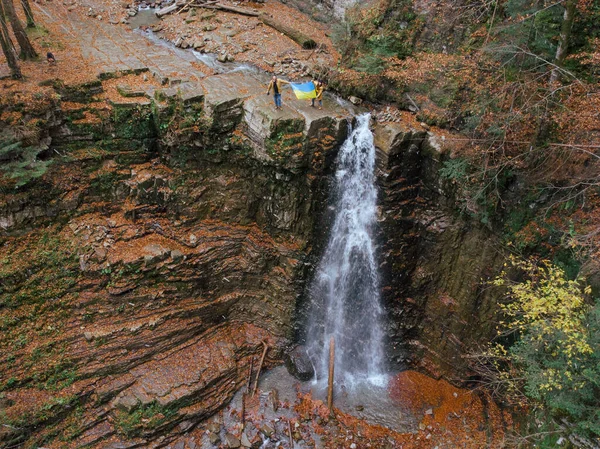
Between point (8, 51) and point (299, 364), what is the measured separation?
15088 millimetres

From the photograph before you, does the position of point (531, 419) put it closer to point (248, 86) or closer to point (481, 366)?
point (481, 366)

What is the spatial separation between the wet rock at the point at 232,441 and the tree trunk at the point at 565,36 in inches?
566

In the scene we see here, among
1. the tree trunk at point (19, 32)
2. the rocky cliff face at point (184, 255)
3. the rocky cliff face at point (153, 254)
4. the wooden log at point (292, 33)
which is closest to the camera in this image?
the rocky cliff face at point (153, 254)

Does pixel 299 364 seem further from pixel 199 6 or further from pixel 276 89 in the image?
pixel 199 6

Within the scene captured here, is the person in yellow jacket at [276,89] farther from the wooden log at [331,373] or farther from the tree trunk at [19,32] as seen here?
the tree trunk at [19,32]

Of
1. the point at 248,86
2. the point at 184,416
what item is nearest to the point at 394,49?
the point at 248,86

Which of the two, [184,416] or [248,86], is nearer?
[184,416]

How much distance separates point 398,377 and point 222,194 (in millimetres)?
9931

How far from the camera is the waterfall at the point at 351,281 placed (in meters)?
14.3

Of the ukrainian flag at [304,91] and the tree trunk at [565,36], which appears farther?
the ukrainian flag at [304,91]

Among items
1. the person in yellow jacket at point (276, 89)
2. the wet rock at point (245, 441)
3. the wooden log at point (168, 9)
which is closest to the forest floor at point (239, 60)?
the wet rock at point (245, 441)

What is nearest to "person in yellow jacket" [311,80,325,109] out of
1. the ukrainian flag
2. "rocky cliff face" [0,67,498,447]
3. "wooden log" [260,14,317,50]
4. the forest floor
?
the ukrainian flag

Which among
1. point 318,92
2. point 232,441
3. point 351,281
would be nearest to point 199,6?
point 318,92

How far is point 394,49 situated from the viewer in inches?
599
